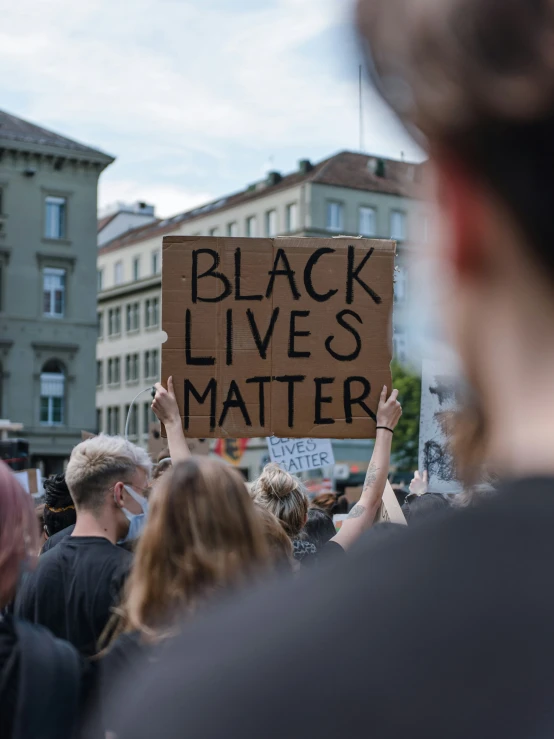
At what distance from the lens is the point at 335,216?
60812mm

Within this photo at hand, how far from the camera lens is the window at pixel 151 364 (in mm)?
65688

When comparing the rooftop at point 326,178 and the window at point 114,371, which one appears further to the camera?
the window at point 114,371

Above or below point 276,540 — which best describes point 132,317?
above

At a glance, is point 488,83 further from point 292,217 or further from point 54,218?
point 292,217

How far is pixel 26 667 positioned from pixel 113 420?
68516 mm

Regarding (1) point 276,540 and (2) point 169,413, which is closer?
(1) point 276,540

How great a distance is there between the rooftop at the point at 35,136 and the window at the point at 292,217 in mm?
16816

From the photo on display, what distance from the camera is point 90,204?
44.8 m

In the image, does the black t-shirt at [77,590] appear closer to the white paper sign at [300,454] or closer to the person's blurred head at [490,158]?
the person's blurred head at [490,158]

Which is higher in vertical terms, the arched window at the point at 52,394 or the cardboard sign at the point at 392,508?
the arched window at the point at 52,394

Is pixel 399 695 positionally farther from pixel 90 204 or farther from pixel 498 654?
pixel 90 204

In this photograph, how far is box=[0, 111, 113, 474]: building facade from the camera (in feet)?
140

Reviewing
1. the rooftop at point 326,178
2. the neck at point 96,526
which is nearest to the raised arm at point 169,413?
the neck at point 96,526

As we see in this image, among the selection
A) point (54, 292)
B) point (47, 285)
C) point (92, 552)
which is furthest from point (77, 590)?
point (54, 292)
